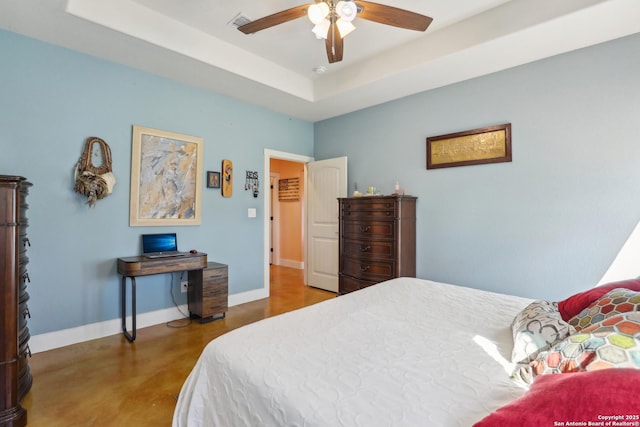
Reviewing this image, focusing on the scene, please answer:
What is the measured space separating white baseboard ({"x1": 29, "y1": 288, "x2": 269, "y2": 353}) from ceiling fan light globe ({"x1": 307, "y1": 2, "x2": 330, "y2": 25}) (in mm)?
3167

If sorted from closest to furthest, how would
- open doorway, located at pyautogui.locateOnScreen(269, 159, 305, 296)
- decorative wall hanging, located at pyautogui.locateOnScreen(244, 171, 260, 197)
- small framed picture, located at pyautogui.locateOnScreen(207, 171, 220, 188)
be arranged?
small framed picture, located at pyautogui.locateOnScreen(207, 171, 220, 188) < decorative wall hanging, located at pyautogui.locateOnScreen(244, 171, 260, 197) < open doorway, located at pyautogui.locateOnScreen(269, 159, 305, 296)

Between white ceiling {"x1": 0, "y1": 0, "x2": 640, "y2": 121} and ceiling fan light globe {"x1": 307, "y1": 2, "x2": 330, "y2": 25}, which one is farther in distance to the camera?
white ceiling {"x1": 0, "y1": 0, "x2": 640, "y2": 121}

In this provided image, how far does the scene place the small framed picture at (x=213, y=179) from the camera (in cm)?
376

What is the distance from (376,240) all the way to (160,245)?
2357mm

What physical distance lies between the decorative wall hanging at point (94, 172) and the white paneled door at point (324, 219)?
2642mm

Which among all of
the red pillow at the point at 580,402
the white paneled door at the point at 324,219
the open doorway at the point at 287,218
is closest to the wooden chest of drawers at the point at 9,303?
the red pillow at the point at 580,402

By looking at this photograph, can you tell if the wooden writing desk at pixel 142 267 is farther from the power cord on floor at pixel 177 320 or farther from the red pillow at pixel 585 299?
the red pillow at pixel 585 299

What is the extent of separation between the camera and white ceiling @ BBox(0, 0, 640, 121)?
238 cm

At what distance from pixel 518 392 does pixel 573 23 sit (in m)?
2.80

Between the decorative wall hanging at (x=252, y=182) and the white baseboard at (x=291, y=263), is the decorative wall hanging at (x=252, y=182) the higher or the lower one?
the higher one

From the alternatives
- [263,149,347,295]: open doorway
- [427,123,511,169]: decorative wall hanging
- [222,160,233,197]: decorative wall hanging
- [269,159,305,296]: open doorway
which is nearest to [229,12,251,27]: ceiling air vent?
[222,160,233,197]: decorative wall hanging

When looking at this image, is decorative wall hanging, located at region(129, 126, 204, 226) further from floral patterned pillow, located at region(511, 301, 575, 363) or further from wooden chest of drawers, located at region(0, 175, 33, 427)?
floral patterned pillow, located at region(511, 301, 575, 363)

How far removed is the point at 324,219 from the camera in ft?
15.5

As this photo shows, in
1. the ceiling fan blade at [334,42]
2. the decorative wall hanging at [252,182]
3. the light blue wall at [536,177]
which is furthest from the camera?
the decorative wall hanging at [252,182]
